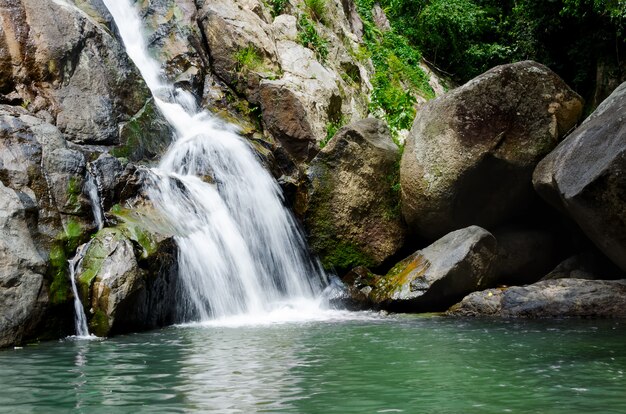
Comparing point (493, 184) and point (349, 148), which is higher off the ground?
point (349, 148)

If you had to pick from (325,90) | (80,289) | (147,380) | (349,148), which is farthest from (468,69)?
(147,380)

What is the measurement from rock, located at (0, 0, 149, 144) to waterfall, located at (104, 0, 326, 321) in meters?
1.27

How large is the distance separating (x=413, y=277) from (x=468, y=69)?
1614cm

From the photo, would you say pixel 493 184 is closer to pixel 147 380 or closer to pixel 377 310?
pixel 377 310

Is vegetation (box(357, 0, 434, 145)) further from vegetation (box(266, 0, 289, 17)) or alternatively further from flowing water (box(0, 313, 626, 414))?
flowing water (box(0, 313, 626, 414))

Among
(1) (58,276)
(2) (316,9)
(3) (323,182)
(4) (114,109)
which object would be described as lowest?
(1) (58,276)

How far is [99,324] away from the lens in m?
8.93

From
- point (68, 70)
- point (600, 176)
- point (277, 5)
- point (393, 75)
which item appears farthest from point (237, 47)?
point (600, 176)

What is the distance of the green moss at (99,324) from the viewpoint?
350 inches

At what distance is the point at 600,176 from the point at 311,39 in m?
10.8

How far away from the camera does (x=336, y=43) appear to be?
67.4 feet

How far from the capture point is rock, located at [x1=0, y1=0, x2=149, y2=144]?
11.9 m

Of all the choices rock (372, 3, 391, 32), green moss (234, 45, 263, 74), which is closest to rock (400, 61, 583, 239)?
green moss (234, 45, 263, 74)

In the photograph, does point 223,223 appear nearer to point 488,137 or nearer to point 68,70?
point 68,70
